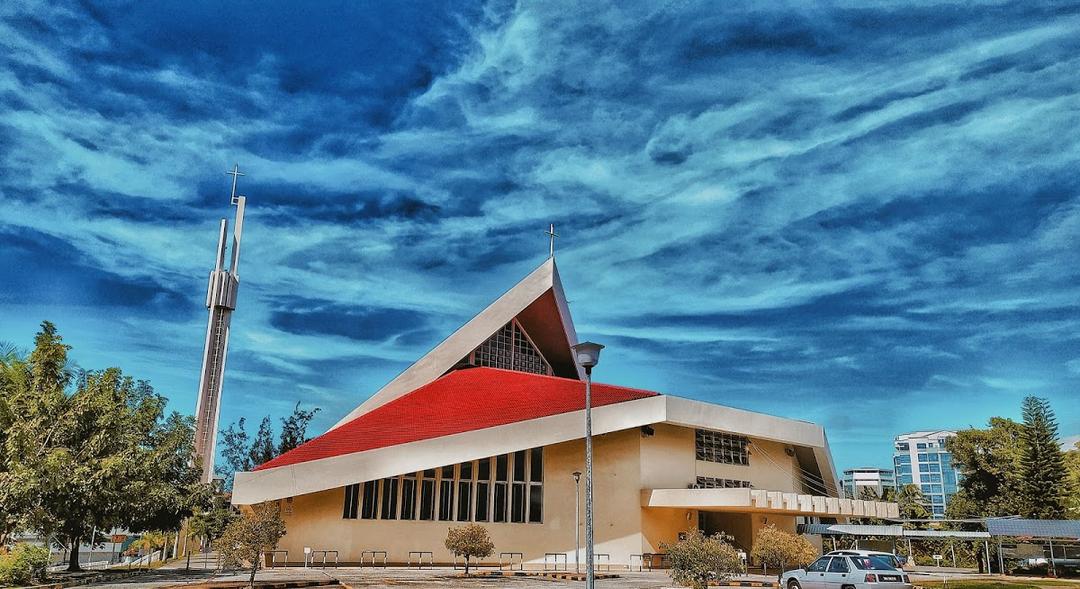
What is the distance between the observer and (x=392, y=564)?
30422 mm

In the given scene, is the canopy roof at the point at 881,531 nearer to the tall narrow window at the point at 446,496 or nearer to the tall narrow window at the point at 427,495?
the tall narrow window at the point at 446,496

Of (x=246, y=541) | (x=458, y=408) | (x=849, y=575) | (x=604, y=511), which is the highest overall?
(x=458, y=408)

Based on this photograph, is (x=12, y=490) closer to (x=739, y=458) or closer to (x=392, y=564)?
(x=392, y=564)

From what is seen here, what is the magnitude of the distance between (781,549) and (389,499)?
1491 centimetres

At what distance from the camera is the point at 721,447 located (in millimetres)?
37188

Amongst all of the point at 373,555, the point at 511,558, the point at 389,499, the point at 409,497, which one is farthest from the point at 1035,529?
the point at 373,555

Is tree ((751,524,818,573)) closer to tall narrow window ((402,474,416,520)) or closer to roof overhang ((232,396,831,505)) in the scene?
roof overhang ((232,396,831,505))

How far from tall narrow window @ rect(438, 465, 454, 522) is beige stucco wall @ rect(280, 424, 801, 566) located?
35cm

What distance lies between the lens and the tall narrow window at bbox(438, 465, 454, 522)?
32.0 meters

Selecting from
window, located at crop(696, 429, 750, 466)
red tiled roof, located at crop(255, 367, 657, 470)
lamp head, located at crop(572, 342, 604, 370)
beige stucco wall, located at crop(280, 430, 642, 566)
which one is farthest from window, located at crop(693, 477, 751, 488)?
lamp head, located at crop(572, 342, 604, 370)

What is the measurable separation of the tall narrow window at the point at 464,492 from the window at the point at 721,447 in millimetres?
10656

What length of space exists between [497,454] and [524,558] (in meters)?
5.35

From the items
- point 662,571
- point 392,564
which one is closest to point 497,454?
point 392,564

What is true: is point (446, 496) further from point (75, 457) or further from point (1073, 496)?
point (1073, 496)
